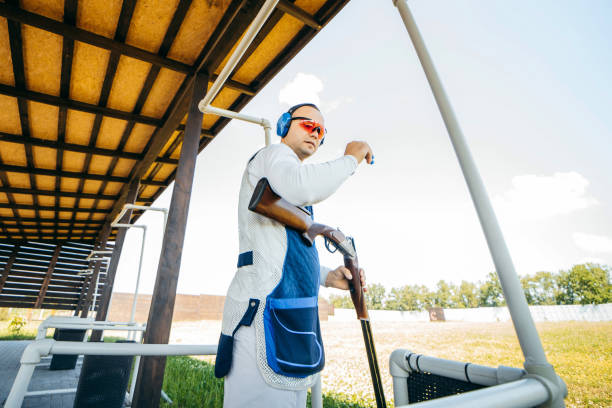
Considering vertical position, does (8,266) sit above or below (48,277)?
above

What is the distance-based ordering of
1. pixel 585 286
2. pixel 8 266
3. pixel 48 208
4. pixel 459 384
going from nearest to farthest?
pixel 459 384
pixel 48 208
pixel 8 266
pixel 585 286

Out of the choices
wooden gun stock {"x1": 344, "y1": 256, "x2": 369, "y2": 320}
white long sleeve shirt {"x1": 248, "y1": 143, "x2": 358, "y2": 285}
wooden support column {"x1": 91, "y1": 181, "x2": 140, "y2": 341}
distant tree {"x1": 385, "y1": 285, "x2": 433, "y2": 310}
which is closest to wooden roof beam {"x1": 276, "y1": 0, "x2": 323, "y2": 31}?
white long sleeve shirt {"x1": 248, "y1": 143, "x2": 358, "y2": 285}

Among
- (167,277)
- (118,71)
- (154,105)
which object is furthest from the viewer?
(154,105)

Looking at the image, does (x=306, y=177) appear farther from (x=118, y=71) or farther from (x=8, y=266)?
(x=8, y=266)

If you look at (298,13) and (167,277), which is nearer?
(167,277)

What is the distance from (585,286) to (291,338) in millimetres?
39849

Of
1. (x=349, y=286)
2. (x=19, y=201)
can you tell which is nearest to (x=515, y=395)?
(x=349, y=286)

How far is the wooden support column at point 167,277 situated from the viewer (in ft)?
6.51

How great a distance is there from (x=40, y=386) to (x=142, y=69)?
15.0ft

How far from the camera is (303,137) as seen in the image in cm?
103

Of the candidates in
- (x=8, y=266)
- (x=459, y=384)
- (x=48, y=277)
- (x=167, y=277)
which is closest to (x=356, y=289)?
(x=459, y=384)

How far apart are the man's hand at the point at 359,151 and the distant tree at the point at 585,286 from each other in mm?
36843

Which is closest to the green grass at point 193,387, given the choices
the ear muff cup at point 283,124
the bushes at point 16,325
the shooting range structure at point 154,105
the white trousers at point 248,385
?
the shooting range structure at point 154,105

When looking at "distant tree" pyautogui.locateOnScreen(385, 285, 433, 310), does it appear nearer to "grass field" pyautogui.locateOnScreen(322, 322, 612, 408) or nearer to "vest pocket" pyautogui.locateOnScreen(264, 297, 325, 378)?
"grass field" pyautogui.locateOnScreen(322, 322, 612, 408)
